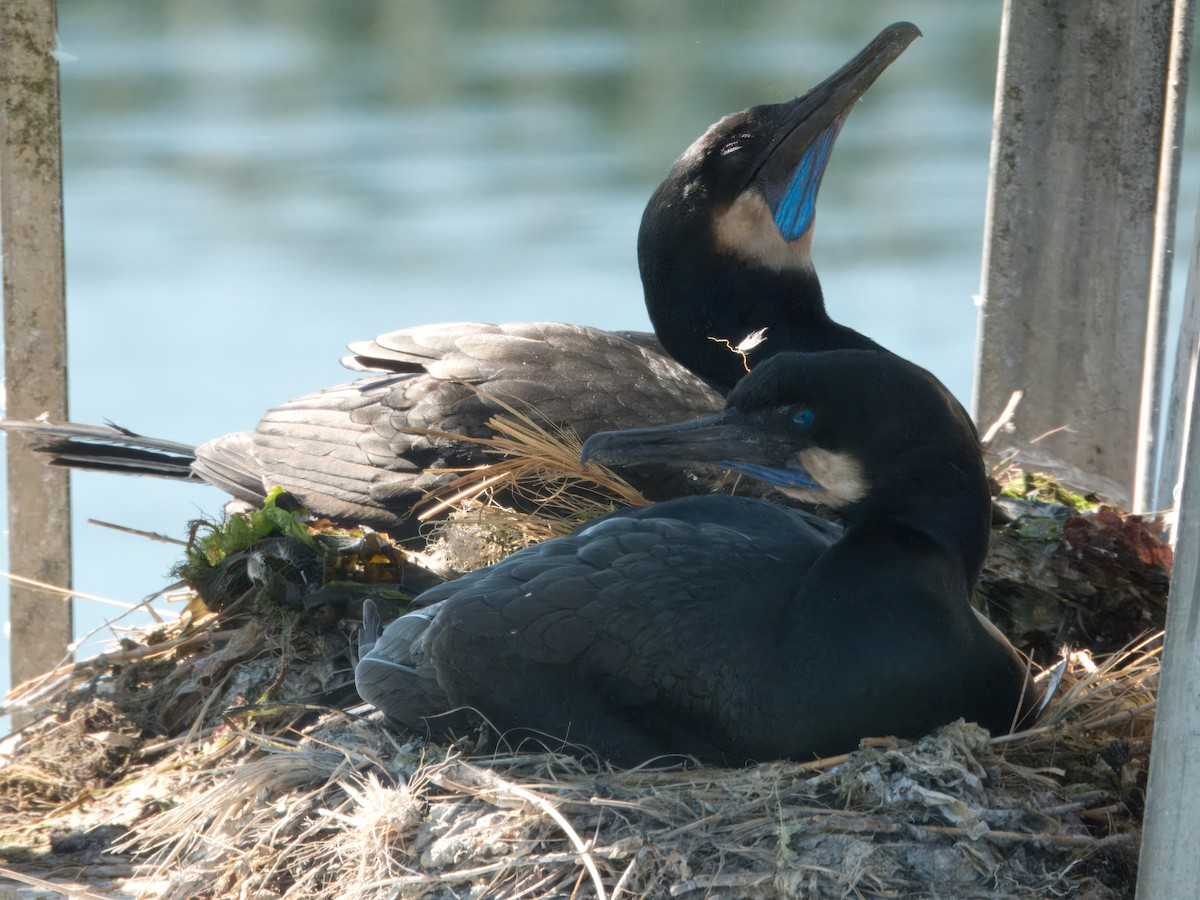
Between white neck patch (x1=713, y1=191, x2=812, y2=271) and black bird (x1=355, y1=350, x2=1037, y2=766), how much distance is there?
1.02m

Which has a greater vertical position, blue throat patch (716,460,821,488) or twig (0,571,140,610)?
blue throat patch (716,460,821,488)

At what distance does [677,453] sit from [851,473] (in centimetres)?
28

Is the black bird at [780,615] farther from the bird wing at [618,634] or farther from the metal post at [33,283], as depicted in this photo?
the metal post at [33,283]

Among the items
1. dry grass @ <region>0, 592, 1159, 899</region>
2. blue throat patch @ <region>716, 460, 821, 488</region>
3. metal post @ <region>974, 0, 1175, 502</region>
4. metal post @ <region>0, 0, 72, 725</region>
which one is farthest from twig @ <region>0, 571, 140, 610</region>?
metal post @ <region>974, 0, 1175, 502</region>

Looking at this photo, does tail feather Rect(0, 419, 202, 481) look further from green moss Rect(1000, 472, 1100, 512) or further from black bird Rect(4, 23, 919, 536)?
green moss Rect(1000, 472, 1100, 512)

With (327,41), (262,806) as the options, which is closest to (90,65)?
(327,41)

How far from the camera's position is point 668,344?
11.5 ft

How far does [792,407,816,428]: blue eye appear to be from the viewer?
91.9 inches

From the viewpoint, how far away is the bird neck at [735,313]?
11.1ft

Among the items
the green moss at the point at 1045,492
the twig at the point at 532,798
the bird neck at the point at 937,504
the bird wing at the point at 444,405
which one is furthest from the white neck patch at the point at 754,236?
the twig at the point at 532,798

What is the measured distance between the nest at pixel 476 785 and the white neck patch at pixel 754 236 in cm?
76

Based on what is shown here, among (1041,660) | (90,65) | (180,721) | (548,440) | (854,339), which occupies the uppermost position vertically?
(90,65)

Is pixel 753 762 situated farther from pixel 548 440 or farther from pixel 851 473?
pixel 548 440

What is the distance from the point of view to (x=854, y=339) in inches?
133
